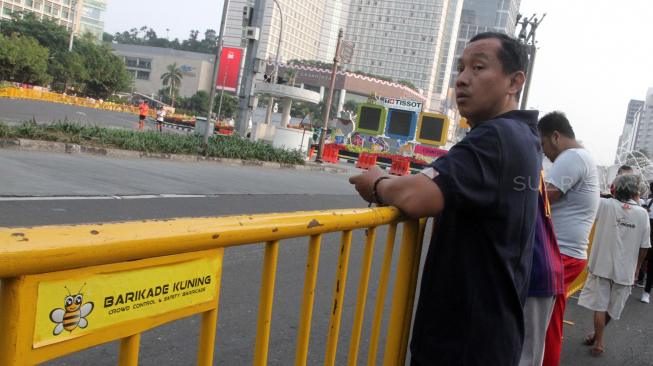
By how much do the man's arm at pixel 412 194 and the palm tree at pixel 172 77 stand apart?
107173 mm

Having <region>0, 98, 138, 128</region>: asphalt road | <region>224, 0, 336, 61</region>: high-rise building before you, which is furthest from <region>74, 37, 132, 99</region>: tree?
<region>224, 0, 336, 61</region>: high-rise building

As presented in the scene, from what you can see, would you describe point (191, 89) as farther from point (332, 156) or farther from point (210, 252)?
point (210, 252)

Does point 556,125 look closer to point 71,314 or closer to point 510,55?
point 510,55

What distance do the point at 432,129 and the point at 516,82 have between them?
27493mm

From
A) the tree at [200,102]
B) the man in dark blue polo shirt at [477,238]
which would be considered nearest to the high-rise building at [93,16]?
the tree at [200,102]

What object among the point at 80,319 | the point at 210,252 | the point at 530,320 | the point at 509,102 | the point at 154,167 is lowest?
the point at 154,167

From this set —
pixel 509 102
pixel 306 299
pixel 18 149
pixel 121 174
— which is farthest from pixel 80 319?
pixel 18 149

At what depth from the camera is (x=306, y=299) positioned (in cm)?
178

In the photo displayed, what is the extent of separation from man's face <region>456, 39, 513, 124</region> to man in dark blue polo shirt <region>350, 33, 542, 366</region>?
10 centimetres

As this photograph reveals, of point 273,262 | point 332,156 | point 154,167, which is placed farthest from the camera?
point 332,156

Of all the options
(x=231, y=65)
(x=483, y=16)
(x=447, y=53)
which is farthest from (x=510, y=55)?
(x=483, y=16)

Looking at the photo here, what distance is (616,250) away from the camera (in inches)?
209

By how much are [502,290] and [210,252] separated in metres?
0.97

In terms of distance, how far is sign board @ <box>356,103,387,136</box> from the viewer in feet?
96.5
